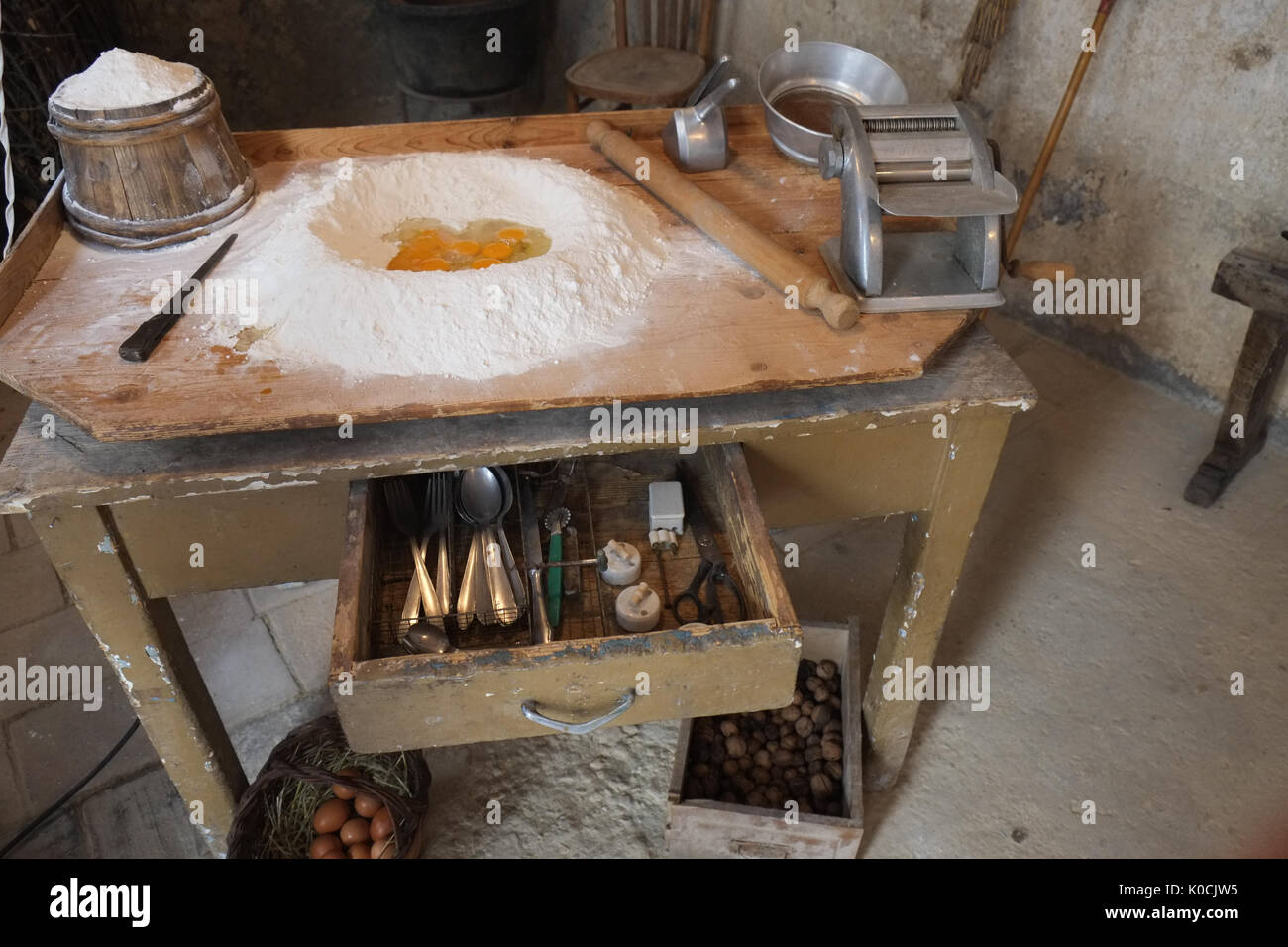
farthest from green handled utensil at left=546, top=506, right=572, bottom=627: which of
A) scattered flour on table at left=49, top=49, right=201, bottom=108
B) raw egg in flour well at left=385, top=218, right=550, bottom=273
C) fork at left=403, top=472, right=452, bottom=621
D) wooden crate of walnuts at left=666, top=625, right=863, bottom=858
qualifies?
scattered flour on table at left=49, top=49, right=201, bottom=108

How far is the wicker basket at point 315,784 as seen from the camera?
1696 mm

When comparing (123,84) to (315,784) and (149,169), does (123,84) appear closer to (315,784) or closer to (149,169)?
(149,169)

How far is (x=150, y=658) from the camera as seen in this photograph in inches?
56.6

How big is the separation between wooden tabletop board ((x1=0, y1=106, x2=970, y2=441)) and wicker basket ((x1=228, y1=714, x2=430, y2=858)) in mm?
812

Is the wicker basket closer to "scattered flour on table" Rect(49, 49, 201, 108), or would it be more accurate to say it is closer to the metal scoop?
"scattered flour on table" Rect(49, 49, 201, 108)

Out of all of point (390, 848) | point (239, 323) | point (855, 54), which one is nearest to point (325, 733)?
point (390, 848)

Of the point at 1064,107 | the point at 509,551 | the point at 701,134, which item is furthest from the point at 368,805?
the point at 1064,107

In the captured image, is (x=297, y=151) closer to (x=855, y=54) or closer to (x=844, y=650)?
(x=855, y=54)

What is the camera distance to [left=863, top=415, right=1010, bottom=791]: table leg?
1.47m

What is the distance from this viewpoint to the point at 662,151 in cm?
186

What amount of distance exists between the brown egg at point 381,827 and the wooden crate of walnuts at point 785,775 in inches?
20.2

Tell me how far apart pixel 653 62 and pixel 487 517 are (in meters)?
2.66

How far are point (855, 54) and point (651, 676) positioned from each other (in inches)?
53.6

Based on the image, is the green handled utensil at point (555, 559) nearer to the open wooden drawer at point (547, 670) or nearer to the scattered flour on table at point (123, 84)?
the open wooden drawer at point (547, 670)
